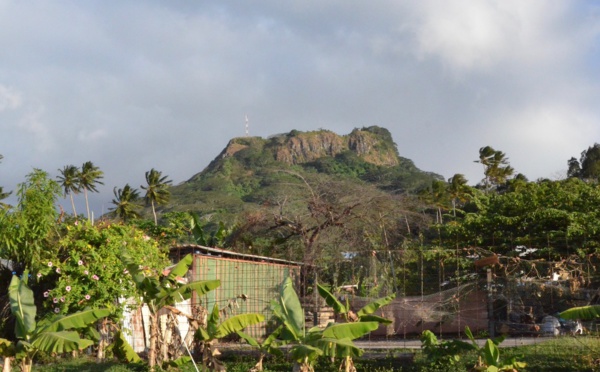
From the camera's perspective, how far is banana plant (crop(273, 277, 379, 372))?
34.8 feet

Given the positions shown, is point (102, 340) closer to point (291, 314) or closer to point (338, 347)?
point (291, 314)

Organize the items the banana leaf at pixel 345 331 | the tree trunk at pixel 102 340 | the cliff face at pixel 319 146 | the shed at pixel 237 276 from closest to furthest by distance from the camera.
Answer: the banana leaf at pixel 345 331 → the tree trunk at pixel 102 340 → the shed at pixel 237 276 → the cliff face at pixel 319 146

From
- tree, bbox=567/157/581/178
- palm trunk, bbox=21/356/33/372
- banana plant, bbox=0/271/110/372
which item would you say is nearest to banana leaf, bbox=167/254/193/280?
banana plant, bbox=0/271/110/372

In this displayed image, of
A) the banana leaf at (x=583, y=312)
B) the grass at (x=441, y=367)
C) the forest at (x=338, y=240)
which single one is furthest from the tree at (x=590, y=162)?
the banana leaf at (x=583, y=312)

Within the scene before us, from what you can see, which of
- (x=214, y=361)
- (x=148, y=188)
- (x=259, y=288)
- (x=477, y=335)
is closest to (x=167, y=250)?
(x=259, y=288)

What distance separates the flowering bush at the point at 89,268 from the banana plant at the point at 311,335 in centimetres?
367

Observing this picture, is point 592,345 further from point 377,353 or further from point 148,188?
point 148,188

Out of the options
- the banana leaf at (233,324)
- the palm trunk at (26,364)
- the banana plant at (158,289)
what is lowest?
the palm trunk at (26,364)

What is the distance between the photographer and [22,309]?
1174 cm

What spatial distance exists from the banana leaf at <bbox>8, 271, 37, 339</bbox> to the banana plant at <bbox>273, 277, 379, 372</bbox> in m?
3.96

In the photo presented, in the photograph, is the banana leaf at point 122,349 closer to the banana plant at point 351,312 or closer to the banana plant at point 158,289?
the banana plant at point 158,289

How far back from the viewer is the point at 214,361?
11.8m

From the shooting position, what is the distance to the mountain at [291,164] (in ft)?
232

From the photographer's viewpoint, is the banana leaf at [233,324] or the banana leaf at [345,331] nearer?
the banana leaf at [345,331]
